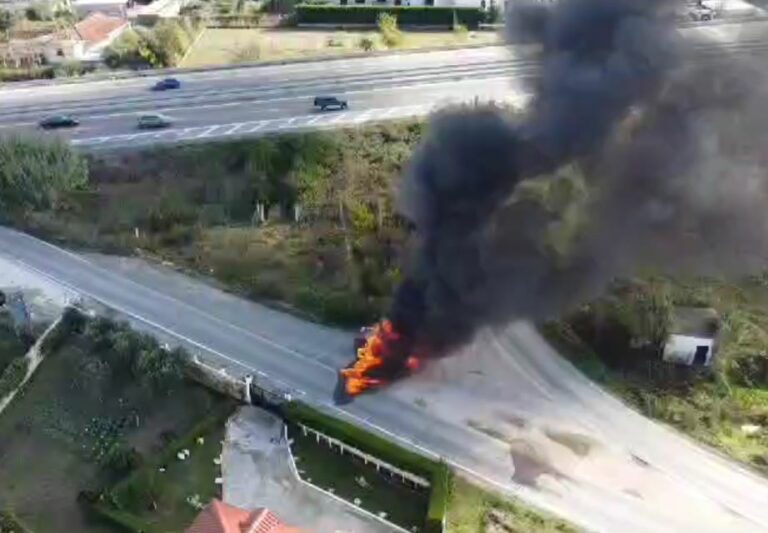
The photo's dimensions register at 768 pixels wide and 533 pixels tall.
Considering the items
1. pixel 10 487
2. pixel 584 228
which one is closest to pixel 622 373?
pixel 584 228

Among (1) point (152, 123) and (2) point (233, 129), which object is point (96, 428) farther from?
(1) point (152, 123)

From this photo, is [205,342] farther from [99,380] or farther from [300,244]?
[300,244]

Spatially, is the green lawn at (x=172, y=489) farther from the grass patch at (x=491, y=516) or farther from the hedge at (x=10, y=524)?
the grass patch at (x=491, y=516)

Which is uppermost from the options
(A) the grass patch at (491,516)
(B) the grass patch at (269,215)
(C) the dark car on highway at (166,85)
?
(C) the dark car on highway at (166,85)

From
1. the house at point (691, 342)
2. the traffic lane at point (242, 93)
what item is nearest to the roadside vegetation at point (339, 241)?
the house at point (691, 342)

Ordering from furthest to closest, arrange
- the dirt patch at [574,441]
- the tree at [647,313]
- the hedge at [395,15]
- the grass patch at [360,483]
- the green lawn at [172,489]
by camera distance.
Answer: the hedge at [395,15] → the tree at [647,313] → the dirt patch at [574,441] → the grass patch at [360,483] → the green lawn at [172,489]

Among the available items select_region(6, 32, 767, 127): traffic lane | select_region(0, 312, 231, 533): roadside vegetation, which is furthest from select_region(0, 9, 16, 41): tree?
select_region(0, 312, 231, 533): roadside vegetation

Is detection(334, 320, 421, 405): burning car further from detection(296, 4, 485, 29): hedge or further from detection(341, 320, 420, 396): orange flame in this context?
detection(296, 4, 485, 29): hedge
